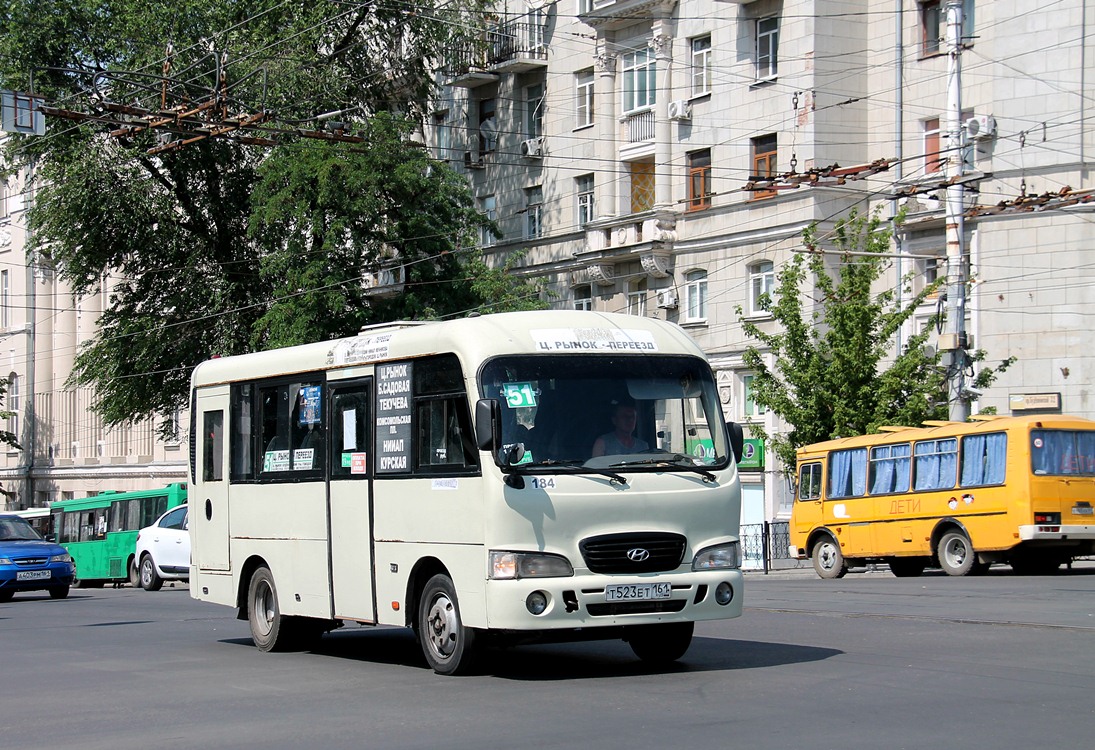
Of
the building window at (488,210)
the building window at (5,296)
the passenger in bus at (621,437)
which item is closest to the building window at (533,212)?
the building window at (488,210)

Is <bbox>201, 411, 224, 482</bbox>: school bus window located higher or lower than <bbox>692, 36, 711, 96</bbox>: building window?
lower

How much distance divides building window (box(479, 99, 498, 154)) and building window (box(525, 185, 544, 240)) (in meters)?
2.25

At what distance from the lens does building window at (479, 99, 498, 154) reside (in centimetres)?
5169

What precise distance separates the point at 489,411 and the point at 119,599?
2003 centimetres

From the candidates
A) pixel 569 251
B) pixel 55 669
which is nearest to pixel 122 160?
pixel 569 251

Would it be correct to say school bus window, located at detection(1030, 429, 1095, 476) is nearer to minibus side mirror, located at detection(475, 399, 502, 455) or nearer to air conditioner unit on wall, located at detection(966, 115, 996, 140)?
air conditioner unit on wall, located at detection(966, 115, 996, 140)

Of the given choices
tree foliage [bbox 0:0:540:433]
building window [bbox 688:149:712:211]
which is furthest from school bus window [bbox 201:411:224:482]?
building window [bbox 688:149:712:211]

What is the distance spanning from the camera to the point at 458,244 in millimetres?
42562

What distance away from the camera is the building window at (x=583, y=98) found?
158 ft

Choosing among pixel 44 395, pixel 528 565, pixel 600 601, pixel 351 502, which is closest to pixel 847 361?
pixel 351 502

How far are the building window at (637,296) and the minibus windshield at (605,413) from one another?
3381cm

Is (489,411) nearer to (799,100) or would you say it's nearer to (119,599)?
(119,599)

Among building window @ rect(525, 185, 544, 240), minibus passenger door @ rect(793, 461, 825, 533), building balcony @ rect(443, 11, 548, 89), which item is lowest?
minibus passenger door @ rect(793, 461, 825, 533)

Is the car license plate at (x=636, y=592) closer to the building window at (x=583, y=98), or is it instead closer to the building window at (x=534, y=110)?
the building window at (x=583, y=98)
